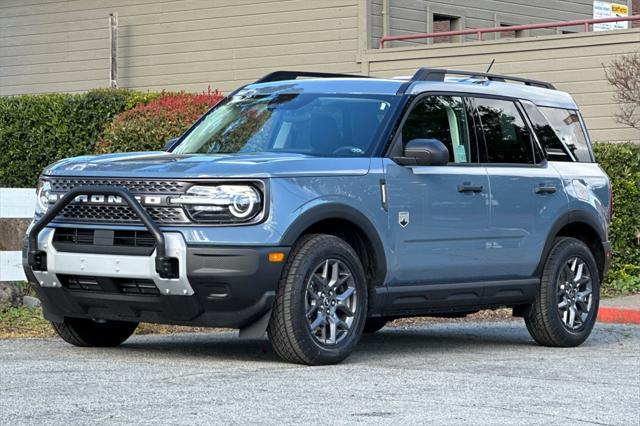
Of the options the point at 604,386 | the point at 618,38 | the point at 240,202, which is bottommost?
the point at 604,386

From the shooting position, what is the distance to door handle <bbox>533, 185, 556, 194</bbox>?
34.5 feet

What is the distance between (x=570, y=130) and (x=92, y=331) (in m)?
4.23

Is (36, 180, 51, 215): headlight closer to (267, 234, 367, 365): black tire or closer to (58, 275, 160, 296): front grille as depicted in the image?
(58, 275, 160, 296): front grille

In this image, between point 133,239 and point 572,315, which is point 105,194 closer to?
point 133,239

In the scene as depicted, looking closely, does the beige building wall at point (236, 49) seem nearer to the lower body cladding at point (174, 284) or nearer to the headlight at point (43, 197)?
the headlight at point (43, 197)

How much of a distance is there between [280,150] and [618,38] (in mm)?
11568

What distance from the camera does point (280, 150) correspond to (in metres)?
9.45

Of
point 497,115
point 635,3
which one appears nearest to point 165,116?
point 497,115

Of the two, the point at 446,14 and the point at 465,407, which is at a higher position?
the point at 446,14

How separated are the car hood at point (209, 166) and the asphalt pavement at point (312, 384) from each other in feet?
3.86

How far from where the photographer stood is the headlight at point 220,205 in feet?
27.7

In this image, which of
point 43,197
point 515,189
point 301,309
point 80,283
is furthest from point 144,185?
point 515,189

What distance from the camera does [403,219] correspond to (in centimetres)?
938

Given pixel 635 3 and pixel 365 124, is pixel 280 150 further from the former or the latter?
pixel 635 3
